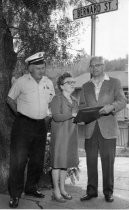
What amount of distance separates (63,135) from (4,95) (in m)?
1.17

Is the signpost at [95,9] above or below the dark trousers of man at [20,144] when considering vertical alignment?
above

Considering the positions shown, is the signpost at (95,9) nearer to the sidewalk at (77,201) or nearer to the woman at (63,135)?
the woman at (63,135)

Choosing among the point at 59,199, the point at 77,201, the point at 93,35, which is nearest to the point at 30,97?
the point at 59,199

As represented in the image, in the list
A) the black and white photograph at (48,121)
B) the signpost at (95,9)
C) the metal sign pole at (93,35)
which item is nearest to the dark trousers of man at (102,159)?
the black and white photograph at (48,121)

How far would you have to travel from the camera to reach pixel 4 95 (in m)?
5.98

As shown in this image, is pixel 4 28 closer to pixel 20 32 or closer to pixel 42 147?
pixel 20 32

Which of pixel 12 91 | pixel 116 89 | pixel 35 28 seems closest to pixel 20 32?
pixel 35 28

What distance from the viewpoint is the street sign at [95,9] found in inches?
236

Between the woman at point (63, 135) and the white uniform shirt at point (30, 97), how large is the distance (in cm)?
18

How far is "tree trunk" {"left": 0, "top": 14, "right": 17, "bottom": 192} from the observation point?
593 centimetres

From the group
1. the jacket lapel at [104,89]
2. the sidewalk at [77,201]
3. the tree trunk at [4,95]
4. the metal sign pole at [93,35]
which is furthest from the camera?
the metal sign pole at [93,35]

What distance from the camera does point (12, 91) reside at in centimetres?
527

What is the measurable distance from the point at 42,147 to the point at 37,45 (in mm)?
1663

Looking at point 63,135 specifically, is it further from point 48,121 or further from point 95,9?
point 95,9
